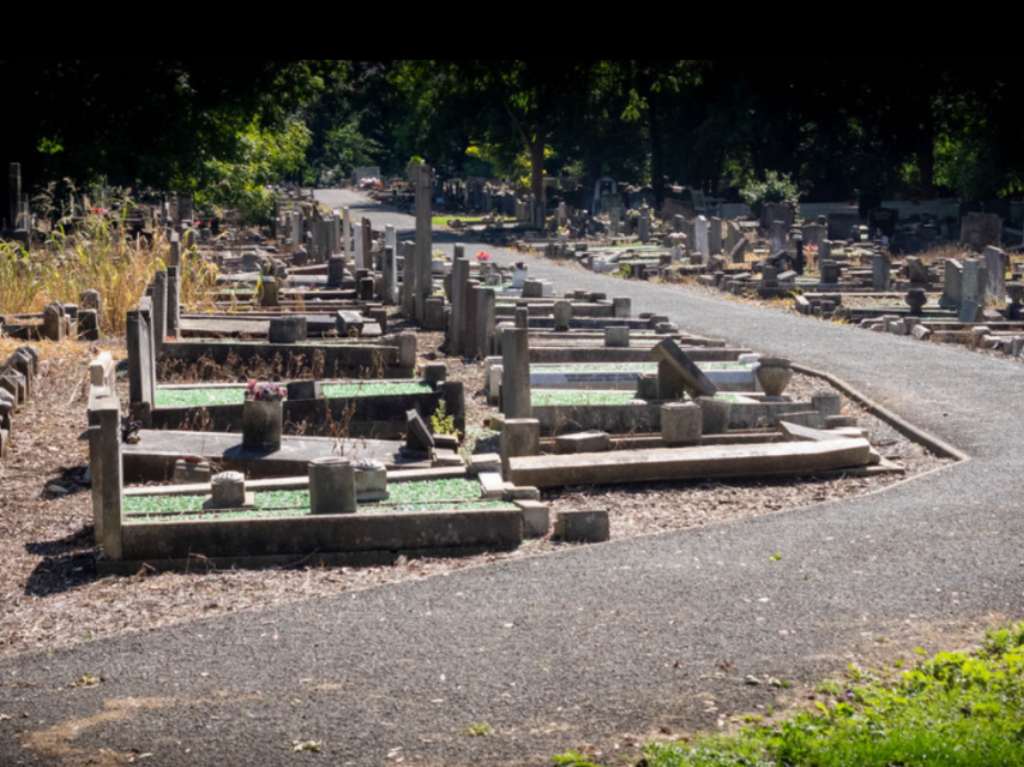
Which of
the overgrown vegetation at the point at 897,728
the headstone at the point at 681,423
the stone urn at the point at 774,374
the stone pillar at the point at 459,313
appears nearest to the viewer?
the overgrown vegetation at the point at 897,728

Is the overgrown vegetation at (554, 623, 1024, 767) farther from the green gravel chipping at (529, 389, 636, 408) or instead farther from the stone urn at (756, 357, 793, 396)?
the stone urn at (756, 357, 793, 396)

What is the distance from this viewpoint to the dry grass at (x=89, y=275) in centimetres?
2072

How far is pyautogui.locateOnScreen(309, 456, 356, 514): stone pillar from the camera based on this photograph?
9711 millimetres

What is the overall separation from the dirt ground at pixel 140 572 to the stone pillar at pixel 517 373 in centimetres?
44

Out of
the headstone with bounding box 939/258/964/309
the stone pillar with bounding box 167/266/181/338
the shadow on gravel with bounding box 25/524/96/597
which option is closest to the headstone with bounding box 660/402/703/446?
the shadow on gravel with bounding box 25/524/96/597

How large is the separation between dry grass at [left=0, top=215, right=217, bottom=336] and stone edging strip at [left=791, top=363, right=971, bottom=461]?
901cm

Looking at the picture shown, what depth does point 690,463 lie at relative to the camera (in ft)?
39.1

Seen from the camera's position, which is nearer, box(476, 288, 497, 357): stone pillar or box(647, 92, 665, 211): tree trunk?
box(476, 288, 497, 357): stone pillar

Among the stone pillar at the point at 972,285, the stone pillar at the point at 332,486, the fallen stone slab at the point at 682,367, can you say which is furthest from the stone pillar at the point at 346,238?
the stone pillar at the point at 332,486

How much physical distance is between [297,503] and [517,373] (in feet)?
10.5

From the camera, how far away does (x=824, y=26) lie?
12.3ft

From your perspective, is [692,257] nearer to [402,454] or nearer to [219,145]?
[219,145]

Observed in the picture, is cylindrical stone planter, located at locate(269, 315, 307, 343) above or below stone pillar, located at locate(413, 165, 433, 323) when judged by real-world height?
below

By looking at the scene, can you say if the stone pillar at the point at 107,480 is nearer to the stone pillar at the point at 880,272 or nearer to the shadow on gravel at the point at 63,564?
the shadow on gravel at the point at 63,564
